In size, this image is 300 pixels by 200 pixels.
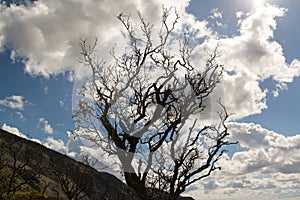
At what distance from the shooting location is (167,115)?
564 inches

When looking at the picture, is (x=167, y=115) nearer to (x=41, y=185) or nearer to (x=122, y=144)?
(x=122, y=144)

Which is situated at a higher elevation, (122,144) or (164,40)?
(164,40)

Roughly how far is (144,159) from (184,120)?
2.51 metres

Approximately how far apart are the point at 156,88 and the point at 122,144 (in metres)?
2.56

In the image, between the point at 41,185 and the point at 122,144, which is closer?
the point at 122,144

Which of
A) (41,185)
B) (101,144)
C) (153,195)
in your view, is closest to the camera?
(153,195)

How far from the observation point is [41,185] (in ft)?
363

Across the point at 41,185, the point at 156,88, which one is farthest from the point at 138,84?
the point at 41,185

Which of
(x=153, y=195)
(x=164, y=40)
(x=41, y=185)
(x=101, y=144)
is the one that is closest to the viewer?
(x=153, y=195)

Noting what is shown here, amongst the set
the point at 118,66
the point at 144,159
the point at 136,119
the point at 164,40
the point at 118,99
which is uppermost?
the point at 164,40

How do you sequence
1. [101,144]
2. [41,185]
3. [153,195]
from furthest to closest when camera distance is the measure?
1. [41,185]
2. [101,144]
3. [153,195]

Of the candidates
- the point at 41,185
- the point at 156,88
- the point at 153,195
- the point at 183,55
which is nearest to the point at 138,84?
the point at 156,88

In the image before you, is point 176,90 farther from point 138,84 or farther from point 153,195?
point 153,195

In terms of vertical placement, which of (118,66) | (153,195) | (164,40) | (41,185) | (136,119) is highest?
(41,185)
